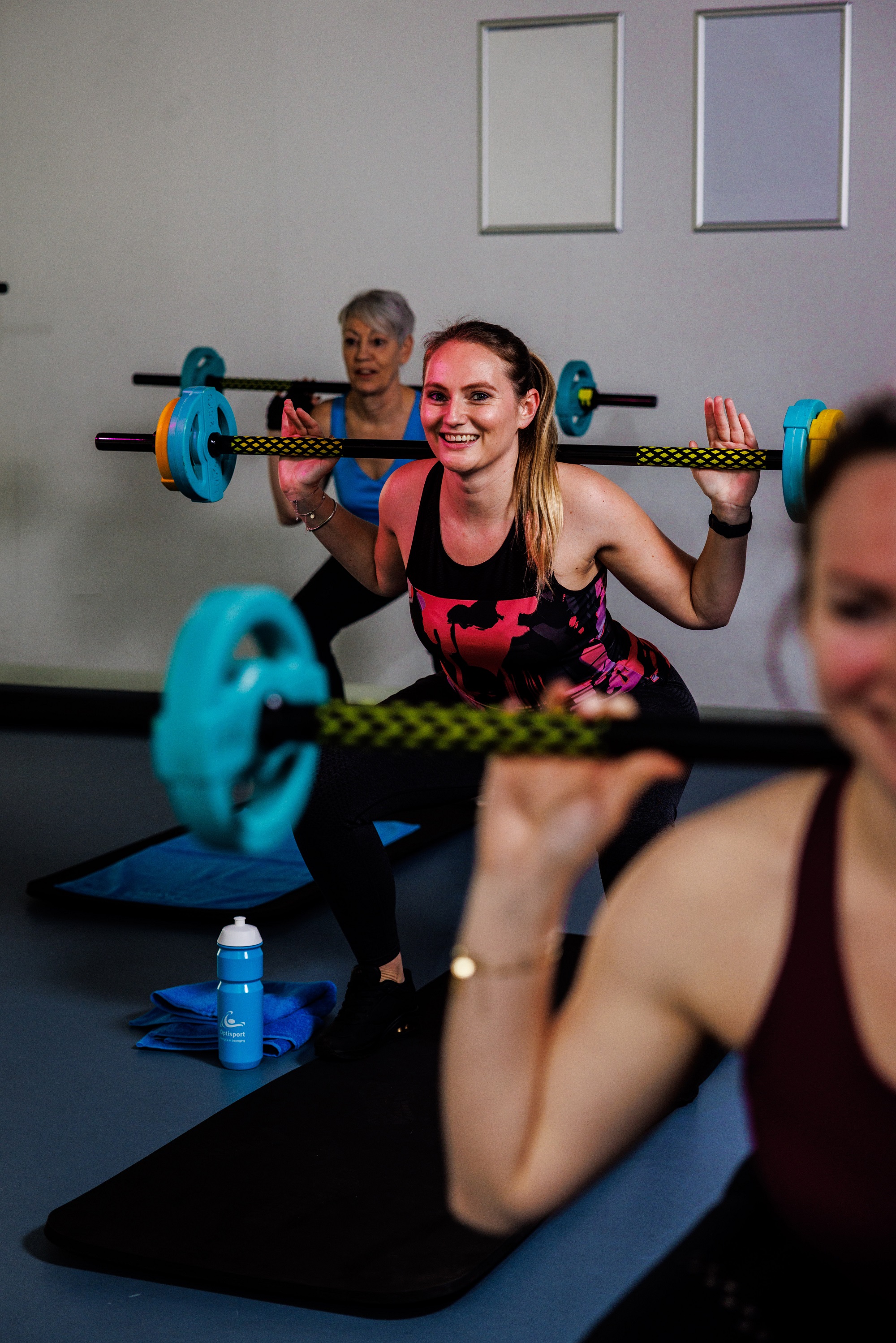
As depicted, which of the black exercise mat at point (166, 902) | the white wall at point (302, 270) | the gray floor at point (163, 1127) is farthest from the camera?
the white wall at point (302, 270)

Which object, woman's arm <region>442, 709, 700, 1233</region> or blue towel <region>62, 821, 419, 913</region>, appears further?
blue towel <region>62, 821, 419, 913</region>

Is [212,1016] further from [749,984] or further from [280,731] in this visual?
[749,984]

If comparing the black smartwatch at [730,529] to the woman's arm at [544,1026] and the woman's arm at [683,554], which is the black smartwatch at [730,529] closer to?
the woman's arm at [683,554]

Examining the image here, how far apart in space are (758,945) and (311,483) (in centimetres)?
230

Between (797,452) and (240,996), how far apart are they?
1.43 metres

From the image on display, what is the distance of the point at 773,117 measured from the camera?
16.7 feet

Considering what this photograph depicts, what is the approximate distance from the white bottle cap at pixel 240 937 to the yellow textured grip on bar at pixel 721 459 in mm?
1175

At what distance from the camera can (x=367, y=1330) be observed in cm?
193

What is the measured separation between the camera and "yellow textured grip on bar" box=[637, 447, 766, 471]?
9.07 ft

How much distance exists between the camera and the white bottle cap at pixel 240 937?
8.83ft

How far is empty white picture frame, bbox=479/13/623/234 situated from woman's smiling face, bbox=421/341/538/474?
2784 millimetres

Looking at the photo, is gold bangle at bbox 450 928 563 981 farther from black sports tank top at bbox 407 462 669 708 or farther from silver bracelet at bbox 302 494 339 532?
silver bracelet at bbox 302 494 339 532

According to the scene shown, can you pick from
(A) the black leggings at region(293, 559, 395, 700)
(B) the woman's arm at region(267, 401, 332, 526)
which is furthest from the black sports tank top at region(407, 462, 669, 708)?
(A) the black leggings at region(293, 559, 395, 700)

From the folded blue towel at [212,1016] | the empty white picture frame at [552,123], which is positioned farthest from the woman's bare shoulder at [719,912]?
the empty white picture frame at [552,123]
